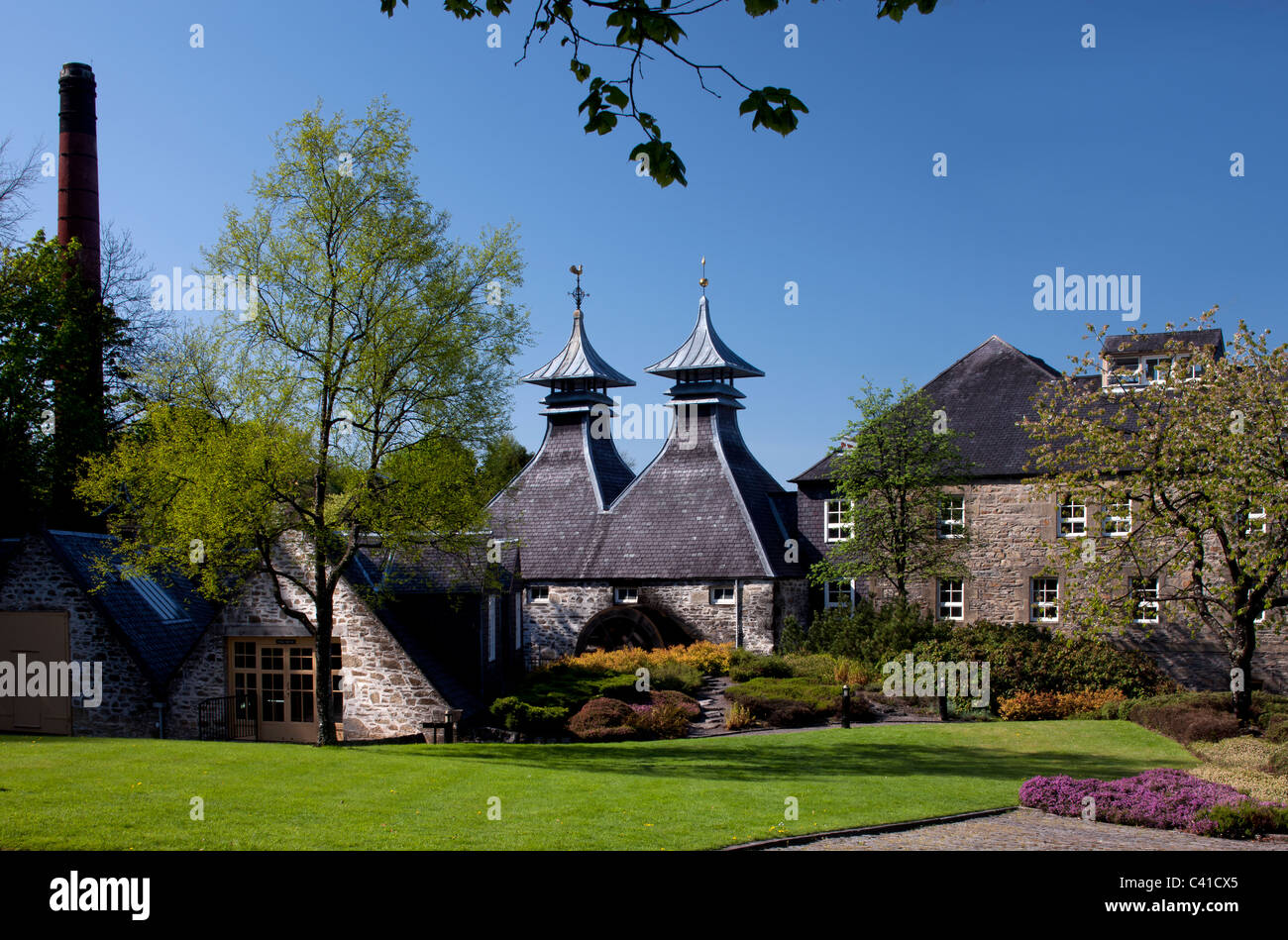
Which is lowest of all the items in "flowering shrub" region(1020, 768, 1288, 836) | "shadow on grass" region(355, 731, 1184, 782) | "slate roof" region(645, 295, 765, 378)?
"shadow on grass" region(355, 731, 1184, 782)

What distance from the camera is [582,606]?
34.8 metres

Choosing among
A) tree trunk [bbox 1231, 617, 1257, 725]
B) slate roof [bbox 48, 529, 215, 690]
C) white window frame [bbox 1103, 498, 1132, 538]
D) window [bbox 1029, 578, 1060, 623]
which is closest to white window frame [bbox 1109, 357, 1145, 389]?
white window frame [bbox 1103, 498, 1132, 538]

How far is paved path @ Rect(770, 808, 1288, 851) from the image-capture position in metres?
11.2

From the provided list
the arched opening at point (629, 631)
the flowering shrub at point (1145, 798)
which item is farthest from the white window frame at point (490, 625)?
the flowering shrub at point (1145, 798)

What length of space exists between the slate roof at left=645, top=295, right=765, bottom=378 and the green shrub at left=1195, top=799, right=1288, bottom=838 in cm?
2644

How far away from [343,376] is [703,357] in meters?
20.6

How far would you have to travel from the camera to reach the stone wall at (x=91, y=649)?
73.6ft

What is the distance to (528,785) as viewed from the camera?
575 inches

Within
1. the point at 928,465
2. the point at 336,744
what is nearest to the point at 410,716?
the point at 336,744

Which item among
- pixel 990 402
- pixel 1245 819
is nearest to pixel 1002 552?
pixel 990 402

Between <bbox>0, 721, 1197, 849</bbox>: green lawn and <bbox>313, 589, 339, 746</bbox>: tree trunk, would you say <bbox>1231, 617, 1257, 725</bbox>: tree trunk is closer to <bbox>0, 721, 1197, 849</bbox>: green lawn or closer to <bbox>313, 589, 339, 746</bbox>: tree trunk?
<bbox>0, 721, 1197, 849</bbox>: green lawn

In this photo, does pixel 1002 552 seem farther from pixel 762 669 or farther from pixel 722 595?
pixel 722 595
